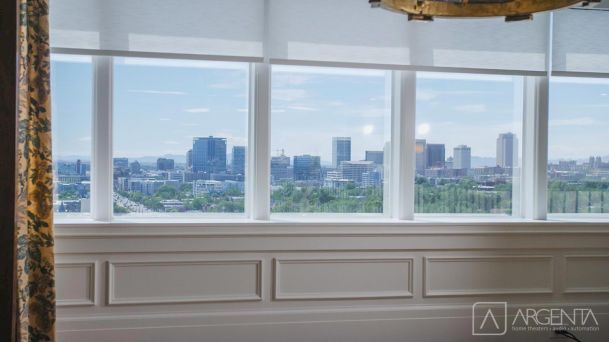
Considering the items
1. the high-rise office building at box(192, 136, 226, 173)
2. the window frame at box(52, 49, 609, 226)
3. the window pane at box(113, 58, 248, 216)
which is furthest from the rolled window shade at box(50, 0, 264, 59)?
the high-rise office building at box(192, 136, 226, 173)

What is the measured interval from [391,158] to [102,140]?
1796mm

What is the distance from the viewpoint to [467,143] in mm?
3709

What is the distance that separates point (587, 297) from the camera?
370 centimetres

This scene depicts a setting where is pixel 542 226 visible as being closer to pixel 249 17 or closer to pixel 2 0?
pixel 249 17

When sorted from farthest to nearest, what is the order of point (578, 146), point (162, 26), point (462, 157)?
point (578, 146), point (462, 157), point (162, 26)

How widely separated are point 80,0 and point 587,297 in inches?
144

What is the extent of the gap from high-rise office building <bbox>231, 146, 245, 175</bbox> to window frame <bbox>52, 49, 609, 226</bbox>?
0.13ft

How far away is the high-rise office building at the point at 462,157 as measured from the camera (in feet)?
12.1

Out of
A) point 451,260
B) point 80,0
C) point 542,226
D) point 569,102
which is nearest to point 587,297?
point 542,226

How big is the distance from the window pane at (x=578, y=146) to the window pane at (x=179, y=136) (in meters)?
2.10

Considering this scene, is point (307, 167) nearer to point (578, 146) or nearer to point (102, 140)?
point (102, 140)

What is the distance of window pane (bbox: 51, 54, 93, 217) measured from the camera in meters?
3.26

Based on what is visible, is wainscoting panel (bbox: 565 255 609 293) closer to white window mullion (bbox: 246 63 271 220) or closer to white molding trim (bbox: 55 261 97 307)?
white window mullion (bbox: 246 63 271 220)

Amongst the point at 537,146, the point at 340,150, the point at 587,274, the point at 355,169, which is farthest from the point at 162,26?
the point at 587,274
